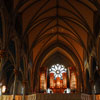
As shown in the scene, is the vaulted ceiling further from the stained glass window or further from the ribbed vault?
the stained glass window

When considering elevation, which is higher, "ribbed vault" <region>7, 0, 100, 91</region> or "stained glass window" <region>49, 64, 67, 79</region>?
"ribbed vault" <region>7, 0, 100, 91</region>

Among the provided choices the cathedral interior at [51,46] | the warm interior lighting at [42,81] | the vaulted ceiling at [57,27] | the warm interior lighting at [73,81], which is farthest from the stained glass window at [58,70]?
the warm interior lighting at [42,81]

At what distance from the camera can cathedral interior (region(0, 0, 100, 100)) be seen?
2049 centimetres

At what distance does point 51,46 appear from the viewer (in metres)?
33.7

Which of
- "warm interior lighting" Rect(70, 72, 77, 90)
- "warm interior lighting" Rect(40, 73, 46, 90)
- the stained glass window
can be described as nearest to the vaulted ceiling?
the stained glass window

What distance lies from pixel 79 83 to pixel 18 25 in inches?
639

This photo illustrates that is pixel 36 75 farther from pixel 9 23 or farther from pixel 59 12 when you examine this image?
pixel 9 23

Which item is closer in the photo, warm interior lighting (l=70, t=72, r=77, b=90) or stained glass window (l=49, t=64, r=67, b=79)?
warm interior lighting (l=70, t=72, r=77, b=90)

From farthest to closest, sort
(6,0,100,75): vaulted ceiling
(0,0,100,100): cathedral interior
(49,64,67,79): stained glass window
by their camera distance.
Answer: (49,64,67,79): stained glass window, (6,0,100,75): vaulted ceiling, (0,0,100,100): cathedral interior

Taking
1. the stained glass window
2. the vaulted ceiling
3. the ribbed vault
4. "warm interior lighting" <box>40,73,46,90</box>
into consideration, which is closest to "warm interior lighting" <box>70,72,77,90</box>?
the ribbed vault

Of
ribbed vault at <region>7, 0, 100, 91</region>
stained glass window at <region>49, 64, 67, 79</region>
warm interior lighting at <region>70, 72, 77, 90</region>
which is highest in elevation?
ribbed vault at <region>7, 0, 100, 91</region>

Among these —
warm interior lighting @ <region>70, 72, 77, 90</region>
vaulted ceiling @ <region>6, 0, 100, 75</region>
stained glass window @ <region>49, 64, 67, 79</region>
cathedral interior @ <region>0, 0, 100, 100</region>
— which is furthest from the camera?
stained glass window @ <region>49, 64, 67, 79</region>

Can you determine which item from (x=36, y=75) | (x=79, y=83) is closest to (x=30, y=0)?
(x=36, y=75)

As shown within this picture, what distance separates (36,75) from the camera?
32.5 m
